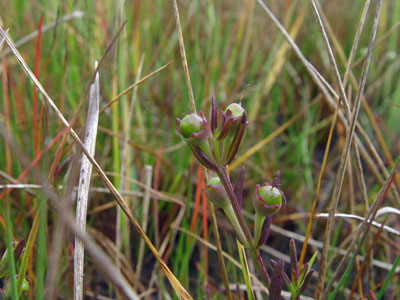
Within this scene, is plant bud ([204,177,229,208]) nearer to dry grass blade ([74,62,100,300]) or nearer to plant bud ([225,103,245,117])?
plant bud ([225,103,245,117])

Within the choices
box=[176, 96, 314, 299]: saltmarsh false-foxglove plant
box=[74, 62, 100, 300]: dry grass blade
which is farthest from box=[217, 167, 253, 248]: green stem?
box=[74, 62, 100, 300]: dry grass blade

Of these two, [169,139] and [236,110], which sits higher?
[236,110]

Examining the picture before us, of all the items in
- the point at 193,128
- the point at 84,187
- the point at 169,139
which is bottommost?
the point at 169,139

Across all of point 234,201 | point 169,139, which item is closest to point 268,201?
point 234,201

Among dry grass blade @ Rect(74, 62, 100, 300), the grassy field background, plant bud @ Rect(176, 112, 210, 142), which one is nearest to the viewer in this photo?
plant bud @ Rect(176, 112, 210, 142)

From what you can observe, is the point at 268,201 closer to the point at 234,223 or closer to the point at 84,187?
the point at 234,223

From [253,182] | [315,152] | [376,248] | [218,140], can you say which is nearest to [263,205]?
[218,140]

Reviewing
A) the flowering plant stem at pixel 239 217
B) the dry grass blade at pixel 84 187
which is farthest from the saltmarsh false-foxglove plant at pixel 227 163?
the dry grass blade at pixel 84 187
